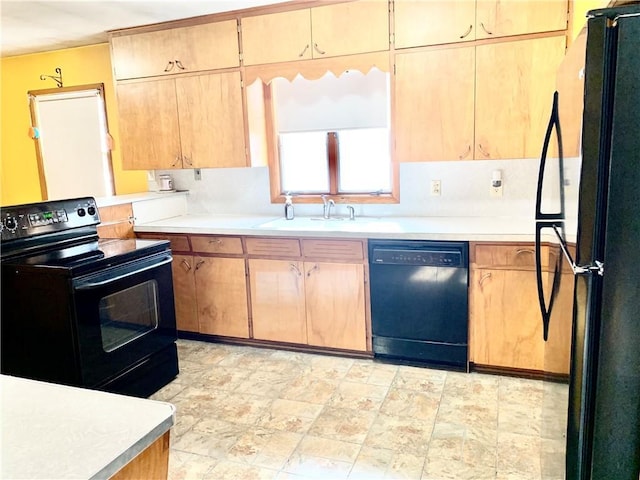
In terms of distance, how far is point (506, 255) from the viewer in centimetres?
279

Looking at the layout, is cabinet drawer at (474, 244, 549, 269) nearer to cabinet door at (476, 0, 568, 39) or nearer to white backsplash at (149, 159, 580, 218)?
white backsplash at (149, 159, 580, 218)

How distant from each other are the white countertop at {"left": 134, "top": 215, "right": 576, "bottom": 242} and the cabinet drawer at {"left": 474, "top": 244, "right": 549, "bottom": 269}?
54mm

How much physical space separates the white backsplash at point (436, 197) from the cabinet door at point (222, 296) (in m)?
0.61

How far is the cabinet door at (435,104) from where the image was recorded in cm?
294

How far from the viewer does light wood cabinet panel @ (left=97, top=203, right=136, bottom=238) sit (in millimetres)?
3344

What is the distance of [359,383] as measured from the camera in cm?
294

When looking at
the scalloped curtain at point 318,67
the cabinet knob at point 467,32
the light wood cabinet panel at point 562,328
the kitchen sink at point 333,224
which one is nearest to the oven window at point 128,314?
the kitchen sink at point 333,224

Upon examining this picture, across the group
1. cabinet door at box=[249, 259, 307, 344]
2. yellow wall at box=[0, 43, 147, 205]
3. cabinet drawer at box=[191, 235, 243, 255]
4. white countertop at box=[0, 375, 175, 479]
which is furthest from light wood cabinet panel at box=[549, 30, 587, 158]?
yellow wall at box=[0, 43, 147, 205]

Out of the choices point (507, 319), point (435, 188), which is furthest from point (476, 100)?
point (507, 319)

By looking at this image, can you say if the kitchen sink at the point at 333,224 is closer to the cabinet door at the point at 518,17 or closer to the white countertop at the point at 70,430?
the cabinet door at the point at 518,17

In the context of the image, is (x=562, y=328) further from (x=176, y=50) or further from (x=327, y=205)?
(x=176, y=50)

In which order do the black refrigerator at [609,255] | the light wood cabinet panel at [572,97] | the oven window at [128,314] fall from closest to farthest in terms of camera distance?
the black refrigerator at [609,255], the light wood cabinet panel at [572,97], the oven window at [128,314]

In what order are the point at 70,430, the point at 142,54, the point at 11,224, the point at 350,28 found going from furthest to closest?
the point at 142,54
the point at 350,28
the point at 11,224
the point at 70,430

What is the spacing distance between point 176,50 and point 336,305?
2194mm
